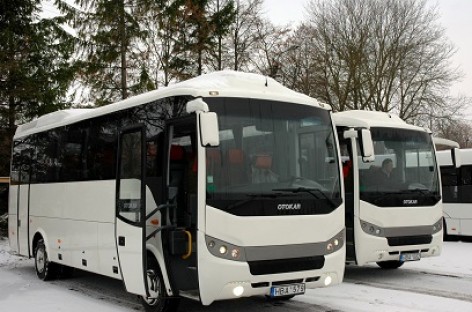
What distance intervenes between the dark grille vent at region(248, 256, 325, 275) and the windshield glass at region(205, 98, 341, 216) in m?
0.59

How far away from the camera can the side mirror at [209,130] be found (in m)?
6.43

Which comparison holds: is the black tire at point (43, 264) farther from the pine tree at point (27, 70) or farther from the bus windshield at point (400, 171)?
the pine tree at point (27, 70)

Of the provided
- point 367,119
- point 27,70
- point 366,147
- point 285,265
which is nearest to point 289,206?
point 285,265

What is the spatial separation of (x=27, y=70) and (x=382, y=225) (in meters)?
15.0

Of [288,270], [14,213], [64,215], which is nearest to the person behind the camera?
[288,270]

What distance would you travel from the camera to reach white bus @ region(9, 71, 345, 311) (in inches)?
270

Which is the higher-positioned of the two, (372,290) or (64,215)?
(64,215)

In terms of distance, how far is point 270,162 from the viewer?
7.27 metres

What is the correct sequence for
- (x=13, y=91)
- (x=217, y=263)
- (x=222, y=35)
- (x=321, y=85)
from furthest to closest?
(x=321, y=85) < (x=222, y=35) < (x=13, y=91) < (x=217, y=263)

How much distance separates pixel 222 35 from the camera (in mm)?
28281

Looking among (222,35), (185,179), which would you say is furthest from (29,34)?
(185,179)

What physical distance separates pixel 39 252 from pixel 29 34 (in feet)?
39.5

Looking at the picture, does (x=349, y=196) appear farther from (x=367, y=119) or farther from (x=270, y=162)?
(x=270, y=162)

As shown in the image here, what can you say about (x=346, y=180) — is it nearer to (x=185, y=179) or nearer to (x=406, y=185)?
(x=406, y=185)
